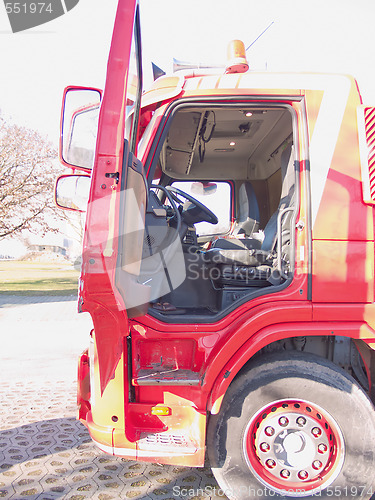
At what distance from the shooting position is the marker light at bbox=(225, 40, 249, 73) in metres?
2.55

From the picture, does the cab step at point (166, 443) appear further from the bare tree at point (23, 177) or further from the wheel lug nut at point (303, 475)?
the bare tree at point (23, 177)

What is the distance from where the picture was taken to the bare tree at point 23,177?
49.9 feet

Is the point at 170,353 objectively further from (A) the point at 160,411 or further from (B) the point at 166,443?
(B) the point at 166,443

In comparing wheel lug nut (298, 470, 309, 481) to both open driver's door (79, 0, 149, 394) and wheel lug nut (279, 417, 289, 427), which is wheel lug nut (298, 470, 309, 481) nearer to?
wheel lug nut (279, 417, 289, 427)

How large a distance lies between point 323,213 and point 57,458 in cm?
274

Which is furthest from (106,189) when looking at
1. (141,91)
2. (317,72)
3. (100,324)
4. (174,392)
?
(317,72)

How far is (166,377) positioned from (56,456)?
1496mm

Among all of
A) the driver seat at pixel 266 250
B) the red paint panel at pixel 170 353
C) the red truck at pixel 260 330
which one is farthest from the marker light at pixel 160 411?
the driver seat at pixel 266 250

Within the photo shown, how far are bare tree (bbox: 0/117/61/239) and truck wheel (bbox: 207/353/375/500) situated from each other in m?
14.4

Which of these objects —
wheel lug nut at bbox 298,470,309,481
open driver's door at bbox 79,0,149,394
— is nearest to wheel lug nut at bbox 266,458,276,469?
wheel lug nut at bbox 298,470,309,481

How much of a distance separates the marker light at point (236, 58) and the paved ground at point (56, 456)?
9.38 feet

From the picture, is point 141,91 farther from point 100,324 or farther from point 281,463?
point 281,463

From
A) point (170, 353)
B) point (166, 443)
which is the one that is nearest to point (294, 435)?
point (166, 443)

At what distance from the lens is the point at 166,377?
230 cm
